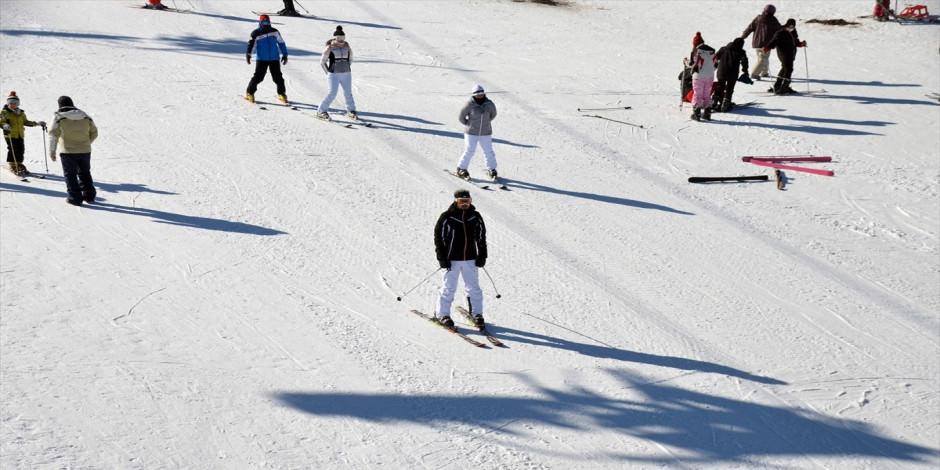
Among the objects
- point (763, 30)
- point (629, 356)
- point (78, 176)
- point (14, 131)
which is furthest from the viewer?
point (763, 30)

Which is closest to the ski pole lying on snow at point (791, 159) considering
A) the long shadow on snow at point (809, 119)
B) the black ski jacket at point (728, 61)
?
Answer: the long shadow on snow at point (809, 119)

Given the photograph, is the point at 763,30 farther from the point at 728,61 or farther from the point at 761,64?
the point at 728,61

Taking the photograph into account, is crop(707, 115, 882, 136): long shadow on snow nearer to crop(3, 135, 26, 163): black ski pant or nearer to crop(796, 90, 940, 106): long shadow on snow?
crop(796, 90, 940, 106): long shadow on snow

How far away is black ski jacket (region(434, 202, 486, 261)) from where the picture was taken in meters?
8.62

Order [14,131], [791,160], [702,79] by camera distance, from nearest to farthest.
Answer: [14,131]
[791,160]
[702,79]

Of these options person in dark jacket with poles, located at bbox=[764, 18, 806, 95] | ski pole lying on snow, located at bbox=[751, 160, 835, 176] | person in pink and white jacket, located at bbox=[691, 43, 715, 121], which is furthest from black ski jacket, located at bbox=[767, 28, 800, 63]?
ski pole lying on snow, located at bbox=[751, 160, 835, 176]

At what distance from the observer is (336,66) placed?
15328 mm

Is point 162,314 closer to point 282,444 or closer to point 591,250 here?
point 282,444

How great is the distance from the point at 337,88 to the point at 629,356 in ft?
27.6

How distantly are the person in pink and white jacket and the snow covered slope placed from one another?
45cm

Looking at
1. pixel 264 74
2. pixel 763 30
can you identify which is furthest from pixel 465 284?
pixel 763 30

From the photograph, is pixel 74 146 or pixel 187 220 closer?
pixel 74 146

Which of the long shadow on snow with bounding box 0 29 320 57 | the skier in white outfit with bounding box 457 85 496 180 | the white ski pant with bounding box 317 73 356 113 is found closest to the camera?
the skier in white outfit with bounding box 457 85 496 180

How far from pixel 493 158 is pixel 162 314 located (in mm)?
5831
